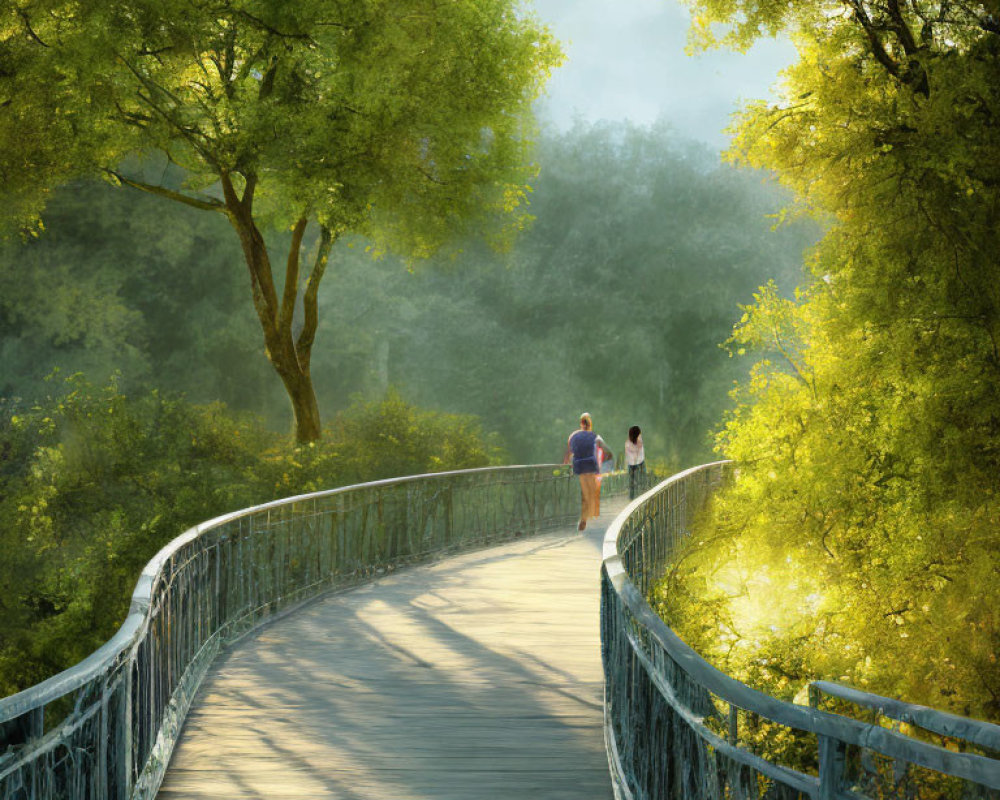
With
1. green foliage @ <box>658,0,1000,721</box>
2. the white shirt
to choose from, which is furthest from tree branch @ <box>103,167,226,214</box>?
green foliage @ <box>658,0,1000,721</box>

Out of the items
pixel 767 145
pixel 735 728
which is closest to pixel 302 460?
pixel 767 145

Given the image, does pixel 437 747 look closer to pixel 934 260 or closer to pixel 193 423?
pixel 934 260

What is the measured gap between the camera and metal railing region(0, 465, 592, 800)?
4656mm

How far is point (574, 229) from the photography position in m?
43.6

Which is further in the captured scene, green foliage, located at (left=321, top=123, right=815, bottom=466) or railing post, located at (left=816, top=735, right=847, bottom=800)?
green foliage, located at (left=321, top=123, right=815, bottom=466)

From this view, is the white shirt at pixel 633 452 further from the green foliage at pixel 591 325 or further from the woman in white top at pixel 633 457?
the green foliage at pixel 591 325

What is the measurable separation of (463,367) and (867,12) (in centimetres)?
3061

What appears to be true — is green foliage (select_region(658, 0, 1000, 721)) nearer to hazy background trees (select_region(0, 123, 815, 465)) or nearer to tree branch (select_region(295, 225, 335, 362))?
tree branch (select_region(295, 225, 335, 362))

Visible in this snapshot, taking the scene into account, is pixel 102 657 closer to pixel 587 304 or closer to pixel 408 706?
pixel 408 706

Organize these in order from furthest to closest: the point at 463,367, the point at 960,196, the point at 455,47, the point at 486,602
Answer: the point at 463,367, the point at 455,47, the point at 486,602, the point at 960,196

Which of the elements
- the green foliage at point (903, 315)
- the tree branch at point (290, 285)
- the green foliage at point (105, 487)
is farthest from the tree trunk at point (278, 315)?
the green foliage at point (903, 315)

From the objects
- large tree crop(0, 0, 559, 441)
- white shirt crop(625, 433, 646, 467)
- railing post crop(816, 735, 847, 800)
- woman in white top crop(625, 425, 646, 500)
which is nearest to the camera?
railing post crop(816, 735, 847, 800)

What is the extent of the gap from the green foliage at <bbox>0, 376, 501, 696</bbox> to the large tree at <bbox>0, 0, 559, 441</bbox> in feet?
5.20

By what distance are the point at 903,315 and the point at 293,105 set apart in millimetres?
11895
